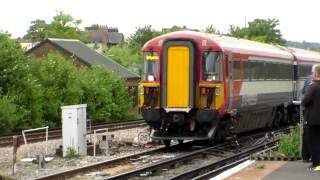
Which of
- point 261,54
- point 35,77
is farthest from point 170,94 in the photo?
point 35,77

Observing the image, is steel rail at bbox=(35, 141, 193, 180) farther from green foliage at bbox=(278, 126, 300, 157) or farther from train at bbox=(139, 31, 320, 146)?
green foliage at bbox=(278, 126, 300, 157)

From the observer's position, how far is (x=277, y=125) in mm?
27031

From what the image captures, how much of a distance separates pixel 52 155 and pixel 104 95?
17855mm

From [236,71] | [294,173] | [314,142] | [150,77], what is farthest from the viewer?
[236,71]

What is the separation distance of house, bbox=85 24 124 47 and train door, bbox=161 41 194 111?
109 meters

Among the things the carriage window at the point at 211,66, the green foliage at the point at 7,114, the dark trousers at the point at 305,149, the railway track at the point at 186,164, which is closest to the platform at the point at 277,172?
the dark trousers at the point at 305,149

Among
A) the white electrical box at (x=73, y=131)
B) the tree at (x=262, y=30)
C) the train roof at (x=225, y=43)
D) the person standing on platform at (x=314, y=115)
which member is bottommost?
the white electrical box at (x=73, y=131)

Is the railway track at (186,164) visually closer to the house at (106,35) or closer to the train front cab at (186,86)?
the train front cab at (186,86)

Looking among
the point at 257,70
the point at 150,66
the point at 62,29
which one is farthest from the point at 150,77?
the point at 62,29

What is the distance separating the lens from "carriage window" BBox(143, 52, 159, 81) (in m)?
18.9

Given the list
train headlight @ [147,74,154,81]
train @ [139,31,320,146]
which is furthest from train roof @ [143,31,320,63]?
train headlight @ [147,74,154,81]

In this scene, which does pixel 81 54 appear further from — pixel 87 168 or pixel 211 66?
pixel 87 168

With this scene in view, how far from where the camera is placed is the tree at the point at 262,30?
294 feet

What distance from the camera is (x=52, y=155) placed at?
1827 cm
